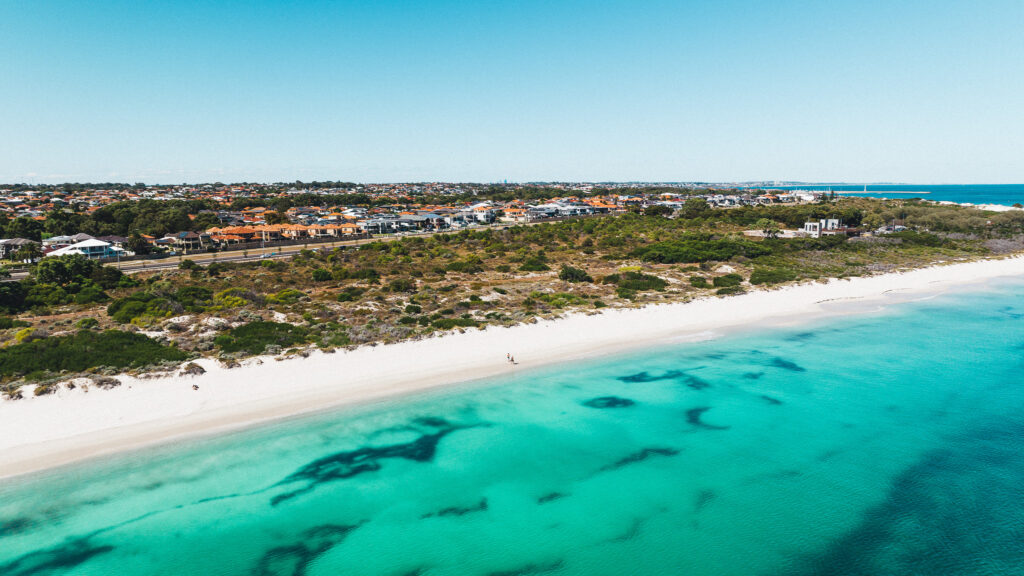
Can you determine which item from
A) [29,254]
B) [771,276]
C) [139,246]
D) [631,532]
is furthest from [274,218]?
[631,532]

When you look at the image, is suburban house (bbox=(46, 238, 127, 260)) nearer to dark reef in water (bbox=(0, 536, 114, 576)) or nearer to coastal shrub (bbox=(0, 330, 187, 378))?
coastal shrub (bbox=(0, 330, 187, 378))

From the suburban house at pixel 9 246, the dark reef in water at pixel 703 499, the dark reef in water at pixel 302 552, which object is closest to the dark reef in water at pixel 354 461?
the dark reef in water at pixel 302 552

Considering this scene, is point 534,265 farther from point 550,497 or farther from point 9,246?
point 9,246

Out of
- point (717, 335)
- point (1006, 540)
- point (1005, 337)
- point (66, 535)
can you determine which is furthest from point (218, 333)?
point (1005, 337)

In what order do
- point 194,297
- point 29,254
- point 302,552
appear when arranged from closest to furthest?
1. point 302,552
2. point 194,297
3. point 29,254

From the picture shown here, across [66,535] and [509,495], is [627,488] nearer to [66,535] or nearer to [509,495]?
[509,495]

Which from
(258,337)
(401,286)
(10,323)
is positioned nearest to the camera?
(258,337)

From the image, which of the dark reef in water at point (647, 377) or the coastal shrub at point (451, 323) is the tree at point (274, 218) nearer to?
the coastal shrub at point (451, 323)
